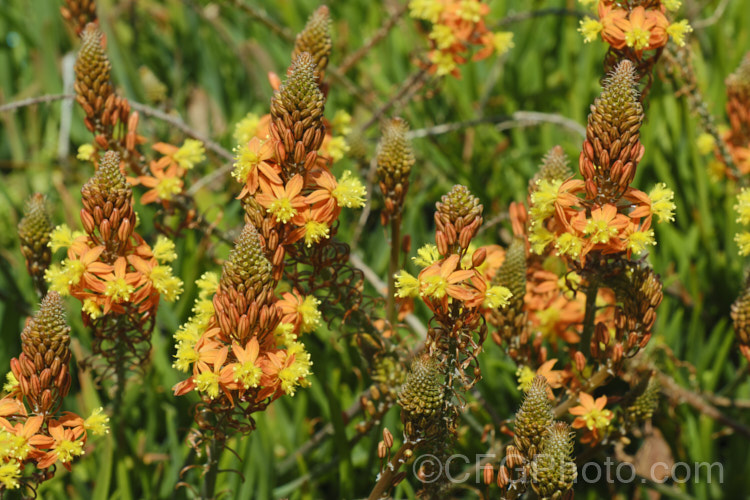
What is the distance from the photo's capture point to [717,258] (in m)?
3.11

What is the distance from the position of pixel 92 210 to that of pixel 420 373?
0.87 m

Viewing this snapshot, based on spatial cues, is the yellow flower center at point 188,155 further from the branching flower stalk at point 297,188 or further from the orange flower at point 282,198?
the orange flower at point 282,198

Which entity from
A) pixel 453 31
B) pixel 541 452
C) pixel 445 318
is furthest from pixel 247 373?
pixel 453 31

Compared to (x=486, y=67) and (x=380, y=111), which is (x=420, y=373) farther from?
(x=486, y=67)

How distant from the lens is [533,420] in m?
1.69

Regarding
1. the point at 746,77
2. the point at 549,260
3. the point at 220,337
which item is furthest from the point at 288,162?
the point at 746,77

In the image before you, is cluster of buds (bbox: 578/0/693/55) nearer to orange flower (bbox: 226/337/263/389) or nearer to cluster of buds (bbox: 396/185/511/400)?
cluster of buds (bbox: 396/185/511/400)

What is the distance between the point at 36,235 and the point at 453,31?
1.66 metres

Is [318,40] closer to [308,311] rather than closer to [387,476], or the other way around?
[308,311]

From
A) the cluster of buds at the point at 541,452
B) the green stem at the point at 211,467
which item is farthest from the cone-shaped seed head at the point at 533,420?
the green stem at the point at 211,467

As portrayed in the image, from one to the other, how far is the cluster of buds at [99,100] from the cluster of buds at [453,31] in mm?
1207

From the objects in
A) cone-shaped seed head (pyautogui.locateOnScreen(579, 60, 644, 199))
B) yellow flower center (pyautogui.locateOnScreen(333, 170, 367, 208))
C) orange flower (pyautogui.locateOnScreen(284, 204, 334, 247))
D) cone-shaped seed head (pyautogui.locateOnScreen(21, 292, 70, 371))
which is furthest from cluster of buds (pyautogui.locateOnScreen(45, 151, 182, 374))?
cone-shaped seed head (pyautogui.locateOnScreen(579, 60, 644, 199))

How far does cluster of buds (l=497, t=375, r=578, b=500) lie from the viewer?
5.36 feet

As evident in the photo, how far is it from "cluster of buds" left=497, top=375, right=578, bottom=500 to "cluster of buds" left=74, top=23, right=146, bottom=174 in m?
1.38
